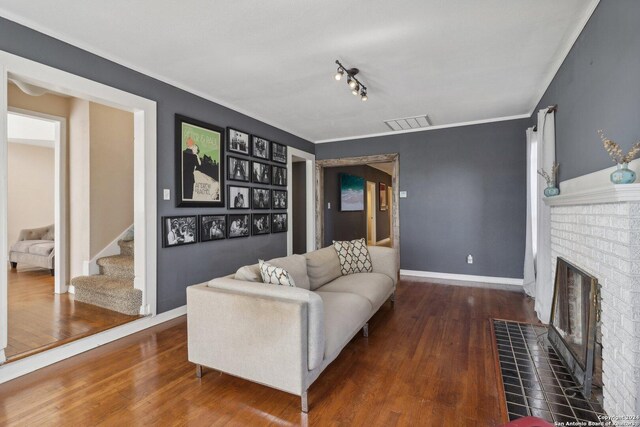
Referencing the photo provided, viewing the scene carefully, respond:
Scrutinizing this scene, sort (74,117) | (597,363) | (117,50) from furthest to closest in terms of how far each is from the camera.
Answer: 1. (74,117)
2. (117,50)
3. (597,363)

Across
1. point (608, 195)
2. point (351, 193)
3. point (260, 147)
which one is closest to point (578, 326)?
point (608, 195)

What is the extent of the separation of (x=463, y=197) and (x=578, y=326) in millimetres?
3124

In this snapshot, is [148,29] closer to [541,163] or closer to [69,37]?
[69,37]

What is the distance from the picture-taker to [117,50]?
2672mm

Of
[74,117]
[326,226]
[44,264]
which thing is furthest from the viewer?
[326,226]

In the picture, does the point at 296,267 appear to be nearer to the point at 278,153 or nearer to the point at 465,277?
the point at 278,153

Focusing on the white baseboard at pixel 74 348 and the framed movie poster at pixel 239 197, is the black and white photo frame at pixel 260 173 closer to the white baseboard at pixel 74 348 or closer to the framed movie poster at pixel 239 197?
the framed movie poster at pixel 239 197

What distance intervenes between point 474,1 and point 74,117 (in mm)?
4620

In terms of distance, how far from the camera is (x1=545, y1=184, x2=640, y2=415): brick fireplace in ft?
4.71

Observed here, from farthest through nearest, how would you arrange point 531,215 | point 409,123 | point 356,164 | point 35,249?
point 356,164, point 35,249, point 409,123, point 531,215

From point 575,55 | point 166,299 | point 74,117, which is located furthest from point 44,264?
point 575,55

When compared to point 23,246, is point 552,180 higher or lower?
higher

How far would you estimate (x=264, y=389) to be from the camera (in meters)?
2.00

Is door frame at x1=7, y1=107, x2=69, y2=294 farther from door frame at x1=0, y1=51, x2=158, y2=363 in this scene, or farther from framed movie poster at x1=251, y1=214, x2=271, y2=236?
framed movie poster at x1=251, y1=214, x2=271, y2=236
